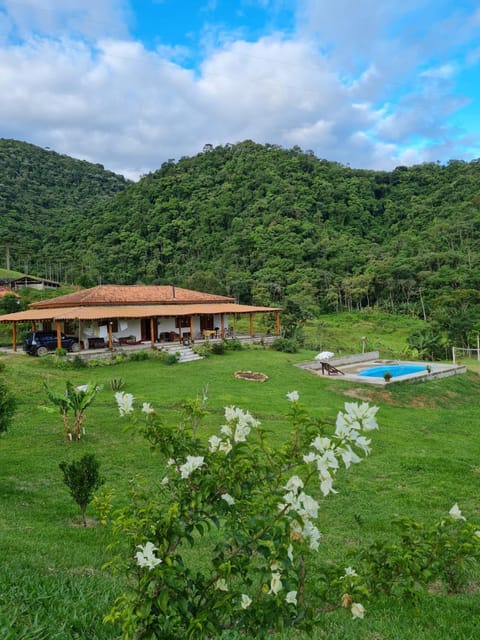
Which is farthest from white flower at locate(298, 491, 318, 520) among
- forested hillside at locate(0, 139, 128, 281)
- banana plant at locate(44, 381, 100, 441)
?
forested hillside at locate(0, 139, 128, 281)

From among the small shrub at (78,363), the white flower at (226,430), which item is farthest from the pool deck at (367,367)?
the white flower at (226,430)

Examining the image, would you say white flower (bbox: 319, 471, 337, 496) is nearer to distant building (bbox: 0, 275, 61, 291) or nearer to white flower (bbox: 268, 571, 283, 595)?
white flower (bbox: 268, 571, 283, 595)

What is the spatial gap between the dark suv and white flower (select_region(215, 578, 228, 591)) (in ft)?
61.8

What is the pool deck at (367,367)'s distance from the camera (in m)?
17.4

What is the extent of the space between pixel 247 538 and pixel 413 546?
93 centimetres

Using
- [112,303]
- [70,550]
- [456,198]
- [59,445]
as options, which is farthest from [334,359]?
[456,198]

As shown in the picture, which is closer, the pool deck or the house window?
the pool deck

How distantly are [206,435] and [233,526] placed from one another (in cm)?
797

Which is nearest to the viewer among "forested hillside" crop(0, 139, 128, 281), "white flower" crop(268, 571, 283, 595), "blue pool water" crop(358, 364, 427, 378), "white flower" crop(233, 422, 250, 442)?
"white flower" crop(268, 571, 283, 595)

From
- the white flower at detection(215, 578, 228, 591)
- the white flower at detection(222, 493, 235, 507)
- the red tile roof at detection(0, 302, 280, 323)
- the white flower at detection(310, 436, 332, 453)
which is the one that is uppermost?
the red tile roof at detection(0, 302, 280, 323)

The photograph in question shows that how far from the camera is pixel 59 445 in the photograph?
907 cm

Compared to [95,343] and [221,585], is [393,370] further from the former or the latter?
[221,585]

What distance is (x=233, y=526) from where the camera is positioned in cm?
198

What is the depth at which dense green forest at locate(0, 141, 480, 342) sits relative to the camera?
4925 cm
